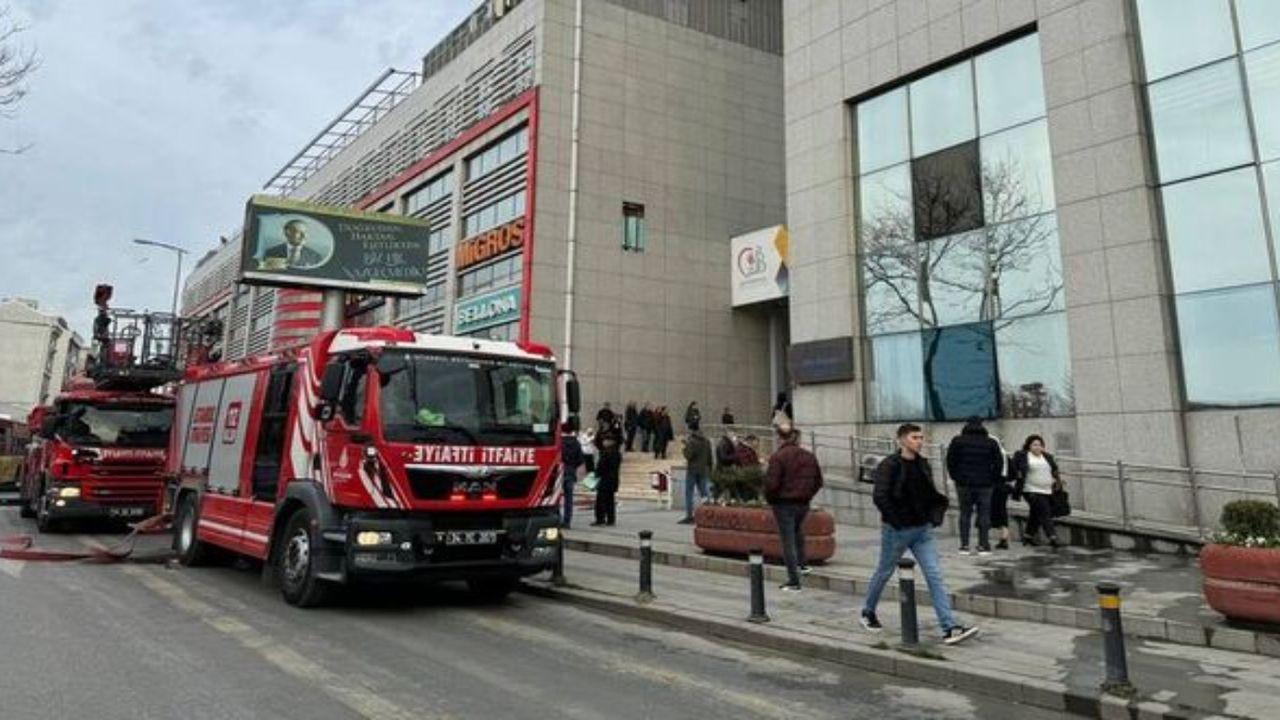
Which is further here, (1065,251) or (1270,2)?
(1065,251)

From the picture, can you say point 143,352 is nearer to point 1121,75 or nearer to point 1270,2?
point 1121,75

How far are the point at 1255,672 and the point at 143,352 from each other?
64.4 feet

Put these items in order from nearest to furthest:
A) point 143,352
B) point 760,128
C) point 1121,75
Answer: point 1121,75 < point 143,352 < point 760,128

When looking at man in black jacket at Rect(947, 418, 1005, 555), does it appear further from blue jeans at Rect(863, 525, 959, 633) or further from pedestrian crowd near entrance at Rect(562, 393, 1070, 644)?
blue jeans at Rect(863, 525, 959, 633)

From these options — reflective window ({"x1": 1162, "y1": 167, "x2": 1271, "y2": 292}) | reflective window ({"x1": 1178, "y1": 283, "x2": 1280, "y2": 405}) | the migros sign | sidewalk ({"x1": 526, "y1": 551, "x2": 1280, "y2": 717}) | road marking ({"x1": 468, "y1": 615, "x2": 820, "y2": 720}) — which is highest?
the migros sign

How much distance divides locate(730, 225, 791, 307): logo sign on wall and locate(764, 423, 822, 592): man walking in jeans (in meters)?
22.4

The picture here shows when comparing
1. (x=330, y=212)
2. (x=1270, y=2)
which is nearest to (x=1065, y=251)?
(x=1270, y=2)

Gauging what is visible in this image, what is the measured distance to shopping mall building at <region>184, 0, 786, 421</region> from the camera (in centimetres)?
3238

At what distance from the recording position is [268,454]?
10.3 metres

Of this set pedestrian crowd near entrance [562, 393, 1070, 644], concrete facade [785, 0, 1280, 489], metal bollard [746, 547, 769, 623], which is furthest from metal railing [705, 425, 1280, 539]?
metal bollard [746, 547, 769, 623]

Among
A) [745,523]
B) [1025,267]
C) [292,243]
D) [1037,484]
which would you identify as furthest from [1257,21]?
[292,243]

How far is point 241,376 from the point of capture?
1163 cm

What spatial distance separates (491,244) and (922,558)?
1125 inches

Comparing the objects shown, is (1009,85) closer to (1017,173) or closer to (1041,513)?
(1017,173)
